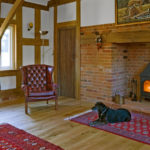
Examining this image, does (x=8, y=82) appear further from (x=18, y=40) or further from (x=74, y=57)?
(x=74, y=57)

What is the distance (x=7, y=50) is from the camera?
5.59 m

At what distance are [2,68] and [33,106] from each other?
1.39m

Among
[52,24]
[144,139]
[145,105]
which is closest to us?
[144,139]

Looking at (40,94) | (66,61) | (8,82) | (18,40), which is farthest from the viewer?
(66,61)

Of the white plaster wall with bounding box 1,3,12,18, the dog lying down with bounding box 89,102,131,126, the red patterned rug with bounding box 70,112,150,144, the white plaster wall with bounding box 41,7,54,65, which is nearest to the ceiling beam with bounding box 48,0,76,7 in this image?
the white plaster wall with bounding box 41,7,54,65

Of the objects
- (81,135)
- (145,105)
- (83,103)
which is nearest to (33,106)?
(83,103)

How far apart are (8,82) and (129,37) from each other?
10.6 ft

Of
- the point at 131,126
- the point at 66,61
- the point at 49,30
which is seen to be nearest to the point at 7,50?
the point at 49,30

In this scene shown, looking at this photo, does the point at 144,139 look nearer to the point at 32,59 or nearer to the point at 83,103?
the point at 83,103

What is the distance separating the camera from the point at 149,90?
185 inches

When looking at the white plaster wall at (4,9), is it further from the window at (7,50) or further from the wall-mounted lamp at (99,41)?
the wall-mounted lamp at (99,41)

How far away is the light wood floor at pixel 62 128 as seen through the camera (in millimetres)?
2875

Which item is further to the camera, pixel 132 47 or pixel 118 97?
pixel 132 47

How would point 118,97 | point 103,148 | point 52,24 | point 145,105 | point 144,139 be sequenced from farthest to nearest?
point 52,24, point 118,97, point 145,105, point 144,139, point 103,148
